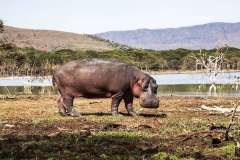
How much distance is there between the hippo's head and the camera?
18453mm

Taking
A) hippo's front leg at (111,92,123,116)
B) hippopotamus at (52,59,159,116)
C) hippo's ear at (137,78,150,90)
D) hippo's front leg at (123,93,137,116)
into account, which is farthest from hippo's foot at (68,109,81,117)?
hippo's ear at (137,78,150,90)

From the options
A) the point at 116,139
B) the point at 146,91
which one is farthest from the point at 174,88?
the point at 116,139

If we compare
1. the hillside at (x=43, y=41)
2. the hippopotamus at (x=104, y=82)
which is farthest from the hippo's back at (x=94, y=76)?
the hillside at (x=43, y=41)

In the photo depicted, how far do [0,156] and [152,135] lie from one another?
3962 millimetres

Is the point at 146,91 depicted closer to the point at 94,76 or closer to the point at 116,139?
the point at 94,76

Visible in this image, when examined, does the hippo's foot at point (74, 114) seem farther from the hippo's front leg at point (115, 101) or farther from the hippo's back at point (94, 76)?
the hippo's front leg at point (115, 101)

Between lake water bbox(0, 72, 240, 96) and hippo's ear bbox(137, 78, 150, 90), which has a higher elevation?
hippo's ear bbox(137, 78, 150, 90)

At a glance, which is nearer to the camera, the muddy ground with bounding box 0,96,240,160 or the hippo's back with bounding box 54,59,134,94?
the muddy ground with bounding box 0,96,240,160

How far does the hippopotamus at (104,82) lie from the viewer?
1836 cm

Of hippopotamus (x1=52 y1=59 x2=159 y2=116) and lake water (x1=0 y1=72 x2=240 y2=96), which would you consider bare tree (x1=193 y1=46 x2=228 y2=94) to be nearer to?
lake water (x1=0 y1=72 x2=240 y2=96)

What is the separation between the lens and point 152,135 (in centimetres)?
1287

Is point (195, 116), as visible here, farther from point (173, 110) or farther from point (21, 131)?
point (21, 131)

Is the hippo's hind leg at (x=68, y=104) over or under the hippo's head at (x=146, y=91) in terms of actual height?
under

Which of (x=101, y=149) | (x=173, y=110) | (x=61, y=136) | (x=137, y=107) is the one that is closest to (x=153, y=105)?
(x=173, y=110)
